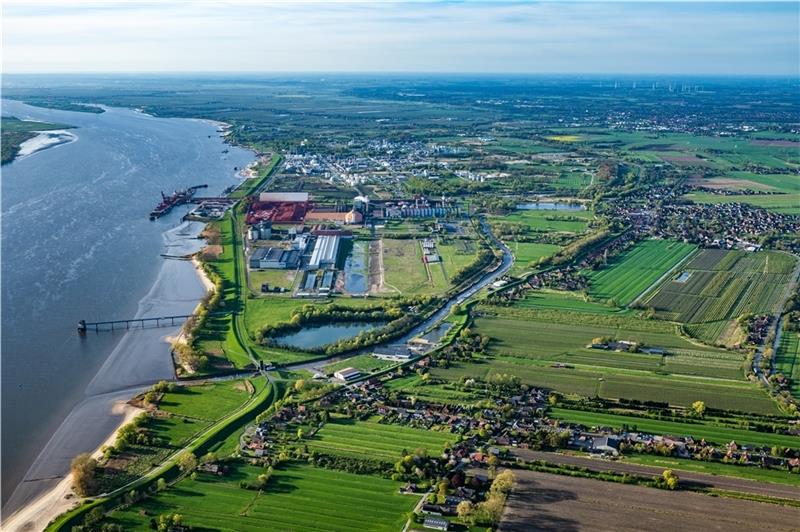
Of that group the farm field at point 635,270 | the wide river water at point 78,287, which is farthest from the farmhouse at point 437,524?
the farm field at point 635,270

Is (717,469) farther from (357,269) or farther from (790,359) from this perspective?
(357,269)

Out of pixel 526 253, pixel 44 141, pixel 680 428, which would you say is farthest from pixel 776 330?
pixel 44 141

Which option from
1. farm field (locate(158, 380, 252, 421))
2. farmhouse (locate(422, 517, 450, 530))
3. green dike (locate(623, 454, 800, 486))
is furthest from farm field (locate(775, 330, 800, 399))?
farm field (locate(158, 380, 252, 421))

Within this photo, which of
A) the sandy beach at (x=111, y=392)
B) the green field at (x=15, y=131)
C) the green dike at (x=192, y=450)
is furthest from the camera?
the green field at (x=15, y=131)

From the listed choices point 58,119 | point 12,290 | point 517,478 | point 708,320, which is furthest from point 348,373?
point 58,119

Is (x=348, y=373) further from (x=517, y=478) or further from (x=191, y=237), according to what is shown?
(x=191, y=237)

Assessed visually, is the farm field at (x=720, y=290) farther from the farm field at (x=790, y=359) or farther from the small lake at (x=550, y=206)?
the small lake at (x=550, y=206)
